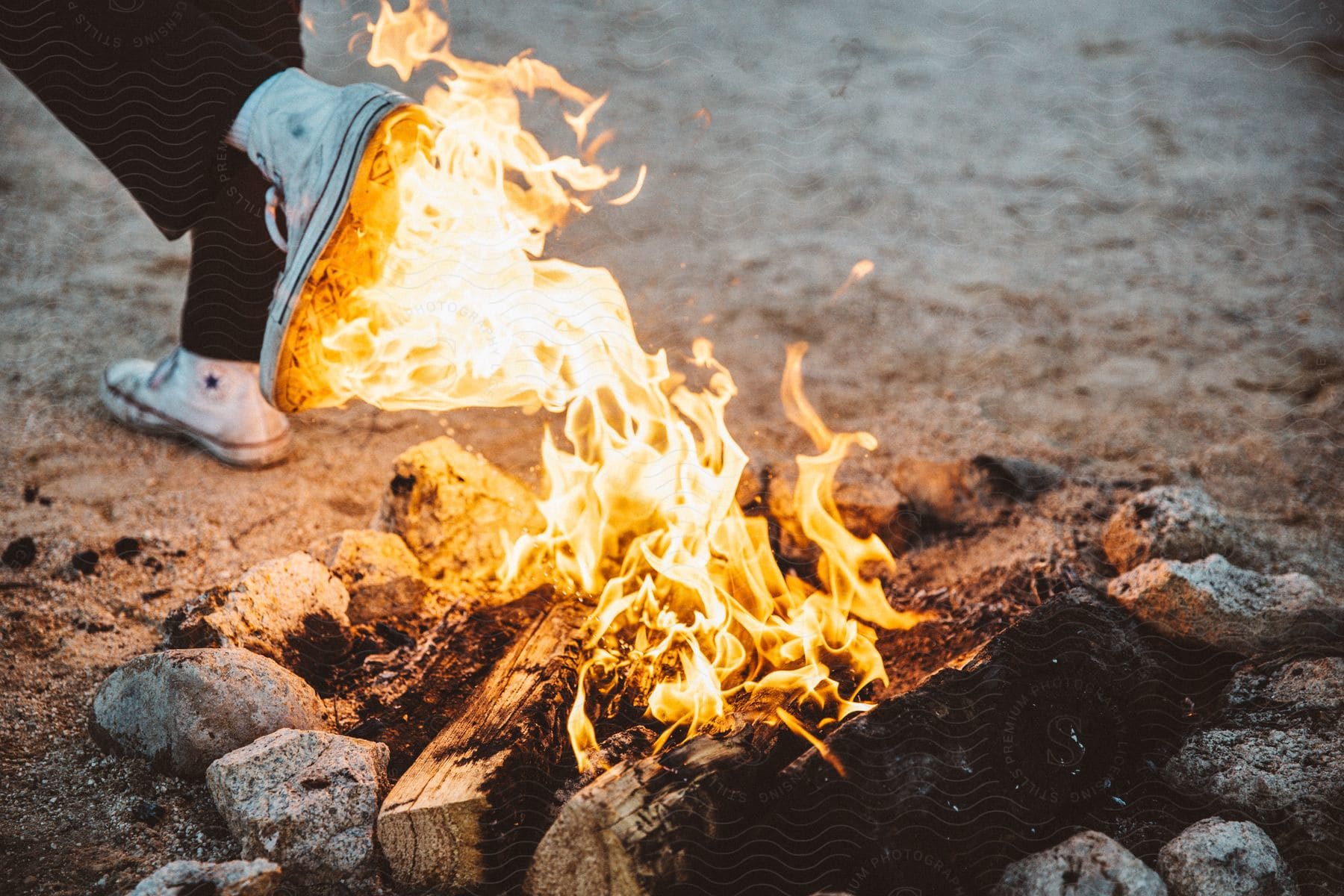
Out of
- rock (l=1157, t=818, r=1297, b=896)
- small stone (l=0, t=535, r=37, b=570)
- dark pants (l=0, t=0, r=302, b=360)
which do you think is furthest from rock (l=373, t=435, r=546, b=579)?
rock (l=1157, t=818, r=1297, b=896)

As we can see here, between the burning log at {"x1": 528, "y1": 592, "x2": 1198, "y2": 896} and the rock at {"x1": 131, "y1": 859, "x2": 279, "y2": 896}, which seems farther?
the burning log at {"x1": 528, "y1": 592, "x2": 1198, "y2": 896}

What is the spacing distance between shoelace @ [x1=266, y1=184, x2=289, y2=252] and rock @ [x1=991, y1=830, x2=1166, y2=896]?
202cm

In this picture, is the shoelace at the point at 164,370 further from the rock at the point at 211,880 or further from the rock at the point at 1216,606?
the rock at the point at 1216,606

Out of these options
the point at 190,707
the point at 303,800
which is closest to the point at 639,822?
the point at 303,800

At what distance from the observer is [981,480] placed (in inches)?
115

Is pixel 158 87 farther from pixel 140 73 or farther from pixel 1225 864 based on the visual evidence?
pixel 1225 864

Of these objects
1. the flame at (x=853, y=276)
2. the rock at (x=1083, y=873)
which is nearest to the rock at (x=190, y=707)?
the rock at (x=1083, y=873)

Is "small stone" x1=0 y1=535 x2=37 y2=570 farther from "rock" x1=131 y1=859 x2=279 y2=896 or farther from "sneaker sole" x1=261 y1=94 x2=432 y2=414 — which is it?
"rock" x1=131 y1=859 x2=279 y2=896

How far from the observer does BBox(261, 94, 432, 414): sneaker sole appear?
6.54 ft

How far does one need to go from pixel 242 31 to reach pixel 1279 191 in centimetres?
505

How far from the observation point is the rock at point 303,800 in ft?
5.27

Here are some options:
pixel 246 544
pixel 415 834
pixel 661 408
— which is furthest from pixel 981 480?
pixel 246 544

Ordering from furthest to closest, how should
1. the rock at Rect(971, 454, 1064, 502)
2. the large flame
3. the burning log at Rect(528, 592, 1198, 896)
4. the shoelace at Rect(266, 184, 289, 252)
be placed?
1. the rock at Rect(971, 454, 1064, 502)
2. the shoelace at Rect(266, 184, 289, 252)
3. the large flame
4. the burning log at Rect(528, 592, 1198, 896)

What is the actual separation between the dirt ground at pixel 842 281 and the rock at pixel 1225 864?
1.30 meters
